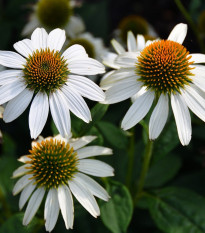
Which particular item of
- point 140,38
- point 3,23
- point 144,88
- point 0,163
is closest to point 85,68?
point 144,88

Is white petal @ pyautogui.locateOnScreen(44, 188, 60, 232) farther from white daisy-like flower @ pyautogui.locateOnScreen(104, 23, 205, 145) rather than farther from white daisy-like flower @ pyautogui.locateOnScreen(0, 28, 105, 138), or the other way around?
white daisy-like flower @ pyautogui.locateOnScreen(104, 23, 205, 145)

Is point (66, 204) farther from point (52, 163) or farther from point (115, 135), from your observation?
point (115, 135)

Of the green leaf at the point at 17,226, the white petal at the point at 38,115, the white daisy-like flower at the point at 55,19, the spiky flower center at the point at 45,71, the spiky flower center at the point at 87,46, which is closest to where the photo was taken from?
the white petal at the point at 38,115

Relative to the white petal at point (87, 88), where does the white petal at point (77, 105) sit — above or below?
below

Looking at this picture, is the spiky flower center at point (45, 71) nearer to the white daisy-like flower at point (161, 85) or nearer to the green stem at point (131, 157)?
the white daisy-like flower at point (161, 85)

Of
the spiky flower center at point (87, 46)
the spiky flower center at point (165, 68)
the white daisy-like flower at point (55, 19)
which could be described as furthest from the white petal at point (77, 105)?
the white daisy-like flower at point (55, 19)
